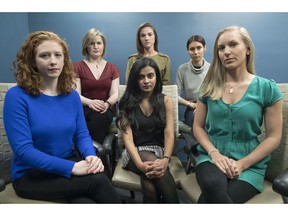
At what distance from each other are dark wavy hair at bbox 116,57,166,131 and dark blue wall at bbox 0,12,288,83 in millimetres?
1099

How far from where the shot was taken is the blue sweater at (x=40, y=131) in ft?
4.03

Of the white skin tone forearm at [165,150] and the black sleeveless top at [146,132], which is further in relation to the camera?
the black sleeveless top at [146,132]

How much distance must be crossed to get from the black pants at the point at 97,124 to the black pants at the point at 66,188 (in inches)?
32.7

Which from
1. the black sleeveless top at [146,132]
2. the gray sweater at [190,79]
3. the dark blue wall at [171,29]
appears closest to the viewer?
the black sleeveless top at [146,132]

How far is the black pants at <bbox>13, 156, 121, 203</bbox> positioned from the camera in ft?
3.94

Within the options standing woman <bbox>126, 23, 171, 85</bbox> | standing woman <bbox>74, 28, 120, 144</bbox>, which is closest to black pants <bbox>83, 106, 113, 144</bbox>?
standing woman <bbox>74, 28, 120, 144</bbox>

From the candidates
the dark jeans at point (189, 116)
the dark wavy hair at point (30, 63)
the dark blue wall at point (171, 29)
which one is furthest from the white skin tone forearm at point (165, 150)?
the dark blue wall at point (171, 29)

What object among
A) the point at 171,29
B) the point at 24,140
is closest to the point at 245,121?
the point at 24,140

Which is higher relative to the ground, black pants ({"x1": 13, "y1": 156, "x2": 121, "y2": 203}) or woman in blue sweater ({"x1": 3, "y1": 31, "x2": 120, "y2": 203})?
woman in blue sweater ({"x1": 3, "y1": 31, "x2": 120, "y2": 203})

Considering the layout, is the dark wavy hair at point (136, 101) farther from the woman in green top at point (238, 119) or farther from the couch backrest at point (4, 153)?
the couch backrest at point (4, 153)

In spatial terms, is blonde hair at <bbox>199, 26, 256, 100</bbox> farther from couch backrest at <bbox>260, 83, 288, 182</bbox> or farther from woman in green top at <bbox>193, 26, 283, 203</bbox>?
couch backrest at <bbox>260, 83, 288, 182</bbox>

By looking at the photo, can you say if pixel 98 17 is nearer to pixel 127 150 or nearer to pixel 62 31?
pixel 62 31

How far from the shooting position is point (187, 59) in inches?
112

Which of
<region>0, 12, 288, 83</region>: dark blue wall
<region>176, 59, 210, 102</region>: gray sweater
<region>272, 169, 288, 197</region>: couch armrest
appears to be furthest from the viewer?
<region>0, 12, 288, 83</region>: dark blue wall
